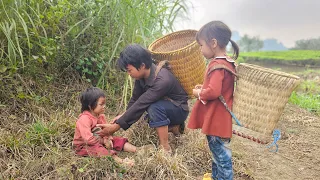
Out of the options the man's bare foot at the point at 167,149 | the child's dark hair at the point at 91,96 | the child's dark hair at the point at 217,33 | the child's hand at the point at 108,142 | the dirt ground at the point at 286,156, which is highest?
the child's dark hair at the point at 217,33

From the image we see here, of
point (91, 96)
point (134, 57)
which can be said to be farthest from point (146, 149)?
point (134, 57)

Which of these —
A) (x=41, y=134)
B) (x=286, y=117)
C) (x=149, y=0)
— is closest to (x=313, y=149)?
(x=286, y=117)

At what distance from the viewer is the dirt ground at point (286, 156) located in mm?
2957

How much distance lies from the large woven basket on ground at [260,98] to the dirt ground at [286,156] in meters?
0.80

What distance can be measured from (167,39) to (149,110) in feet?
2.81

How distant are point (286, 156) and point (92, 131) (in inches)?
75.0

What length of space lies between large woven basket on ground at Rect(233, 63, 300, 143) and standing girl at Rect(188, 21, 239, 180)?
0.23 ft

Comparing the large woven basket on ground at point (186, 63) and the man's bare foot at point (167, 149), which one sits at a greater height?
the large woven basket on ground at point (186, 63)

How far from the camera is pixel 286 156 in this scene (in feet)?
11.2

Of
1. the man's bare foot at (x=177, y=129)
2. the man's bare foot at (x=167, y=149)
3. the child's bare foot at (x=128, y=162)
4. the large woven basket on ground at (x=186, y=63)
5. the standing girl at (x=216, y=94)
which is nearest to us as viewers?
the standing girl at (x=216, y=94)

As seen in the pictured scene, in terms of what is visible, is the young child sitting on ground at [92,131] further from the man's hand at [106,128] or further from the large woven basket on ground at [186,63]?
the large woven basket on ground at [186,63]

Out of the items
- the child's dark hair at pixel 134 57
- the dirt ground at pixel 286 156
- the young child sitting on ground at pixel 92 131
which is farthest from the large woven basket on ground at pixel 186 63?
the dirt ground at pixel 286 156

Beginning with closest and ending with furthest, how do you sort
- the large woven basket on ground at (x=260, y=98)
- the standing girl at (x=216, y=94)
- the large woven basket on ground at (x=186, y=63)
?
1. the large woven basket on ground at (x=260, y=98)
2. the standing girl at (x=216, y=94)
3. the large woven basket on ground at (x=186, y=63)

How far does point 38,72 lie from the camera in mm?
3670
